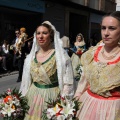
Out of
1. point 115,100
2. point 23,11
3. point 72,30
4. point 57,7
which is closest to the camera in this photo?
point 115,100

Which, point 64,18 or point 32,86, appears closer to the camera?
point 32,86

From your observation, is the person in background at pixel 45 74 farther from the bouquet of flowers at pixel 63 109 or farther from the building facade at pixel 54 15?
the building facade at pixel 54 15

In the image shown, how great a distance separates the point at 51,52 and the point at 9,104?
33.9 inches

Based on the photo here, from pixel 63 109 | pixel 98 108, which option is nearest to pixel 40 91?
pixel 63 109

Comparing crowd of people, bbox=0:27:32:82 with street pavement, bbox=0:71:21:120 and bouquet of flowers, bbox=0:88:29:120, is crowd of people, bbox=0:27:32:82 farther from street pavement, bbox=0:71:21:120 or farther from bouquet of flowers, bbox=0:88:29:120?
bouquet of flowers, bbox=0:88:29:120

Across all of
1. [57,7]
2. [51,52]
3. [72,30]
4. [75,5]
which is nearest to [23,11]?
[57,7]

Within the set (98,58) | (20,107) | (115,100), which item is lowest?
(20,107)

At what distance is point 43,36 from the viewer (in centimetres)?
392

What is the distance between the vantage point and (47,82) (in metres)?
3.85

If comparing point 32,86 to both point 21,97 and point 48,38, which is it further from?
point 48,38

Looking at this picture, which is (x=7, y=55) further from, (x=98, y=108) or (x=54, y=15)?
(x=98, y=108)

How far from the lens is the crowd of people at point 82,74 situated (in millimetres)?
2600

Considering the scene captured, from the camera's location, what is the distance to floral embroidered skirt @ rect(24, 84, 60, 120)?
3783mm

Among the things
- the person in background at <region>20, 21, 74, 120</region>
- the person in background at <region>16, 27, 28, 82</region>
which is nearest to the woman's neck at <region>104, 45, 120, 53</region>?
the person in background at <region>20, 21, 74, 120</region>
